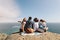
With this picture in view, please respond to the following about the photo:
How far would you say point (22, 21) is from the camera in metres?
13.5

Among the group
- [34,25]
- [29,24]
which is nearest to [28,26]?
[29,24]

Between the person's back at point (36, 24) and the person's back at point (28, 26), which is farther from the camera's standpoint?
the person's back at point (36, 24)

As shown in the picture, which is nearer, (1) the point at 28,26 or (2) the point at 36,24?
(1) the point at 28,26

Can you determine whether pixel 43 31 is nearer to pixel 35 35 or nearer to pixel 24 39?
pixel 35 35

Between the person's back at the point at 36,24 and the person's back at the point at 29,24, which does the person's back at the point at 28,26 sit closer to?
the person's back at the point at 29,24

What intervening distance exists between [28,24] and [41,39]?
152cm

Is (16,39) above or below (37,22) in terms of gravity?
below

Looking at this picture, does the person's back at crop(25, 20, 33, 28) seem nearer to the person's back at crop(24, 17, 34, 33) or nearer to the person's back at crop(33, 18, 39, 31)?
the person's back at crop(24, 17, 34, 33)

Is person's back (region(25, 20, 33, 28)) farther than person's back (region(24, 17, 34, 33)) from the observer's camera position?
Yes

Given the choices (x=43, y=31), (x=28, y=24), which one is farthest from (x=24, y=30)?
(x=43, y=31)

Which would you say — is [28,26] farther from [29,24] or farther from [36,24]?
[36,24]

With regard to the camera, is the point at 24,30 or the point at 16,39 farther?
the point at 24,30

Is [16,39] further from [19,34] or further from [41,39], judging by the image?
[41,39]

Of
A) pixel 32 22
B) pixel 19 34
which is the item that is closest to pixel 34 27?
pixel 32 22
